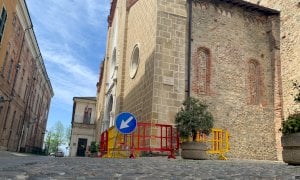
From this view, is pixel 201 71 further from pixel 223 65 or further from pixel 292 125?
pixel 292 125

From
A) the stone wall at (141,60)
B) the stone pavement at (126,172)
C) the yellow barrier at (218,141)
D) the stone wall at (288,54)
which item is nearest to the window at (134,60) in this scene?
the stone wall at (141,60)

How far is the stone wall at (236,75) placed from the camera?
1360cm

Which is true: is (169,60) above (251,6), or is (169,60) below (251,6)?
below

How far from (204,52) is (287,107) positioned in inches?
195

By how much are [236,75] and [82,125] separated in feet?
85.9

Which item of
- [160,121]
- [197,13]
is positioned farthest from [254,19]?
[160,121]

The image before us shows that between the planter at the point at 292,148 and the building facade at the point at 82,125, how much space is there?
2865 centimetres

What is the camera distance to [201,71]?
1387 centimetres

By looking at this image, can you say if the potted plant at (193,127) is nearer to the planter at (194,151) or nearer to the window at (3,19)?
the planter at (194,151)

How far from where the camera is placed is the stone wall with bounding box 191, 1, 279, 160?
1360 centimetres

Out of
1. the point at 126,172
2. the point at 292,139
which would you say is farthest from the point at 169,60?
the point at 126,172

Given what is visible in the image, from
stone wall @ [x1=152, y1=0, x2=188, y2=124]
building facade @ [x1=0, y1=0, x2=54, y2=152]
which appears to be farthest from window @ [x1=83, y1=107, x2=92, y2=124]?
stone wall @ [x1=152, y1=0, x2=188, y2=124]

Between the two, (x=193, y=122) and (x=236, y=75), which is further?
(x=236, y=75)

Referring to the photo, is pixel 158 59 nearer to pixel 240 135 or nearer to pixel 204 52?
pixel 204 52
